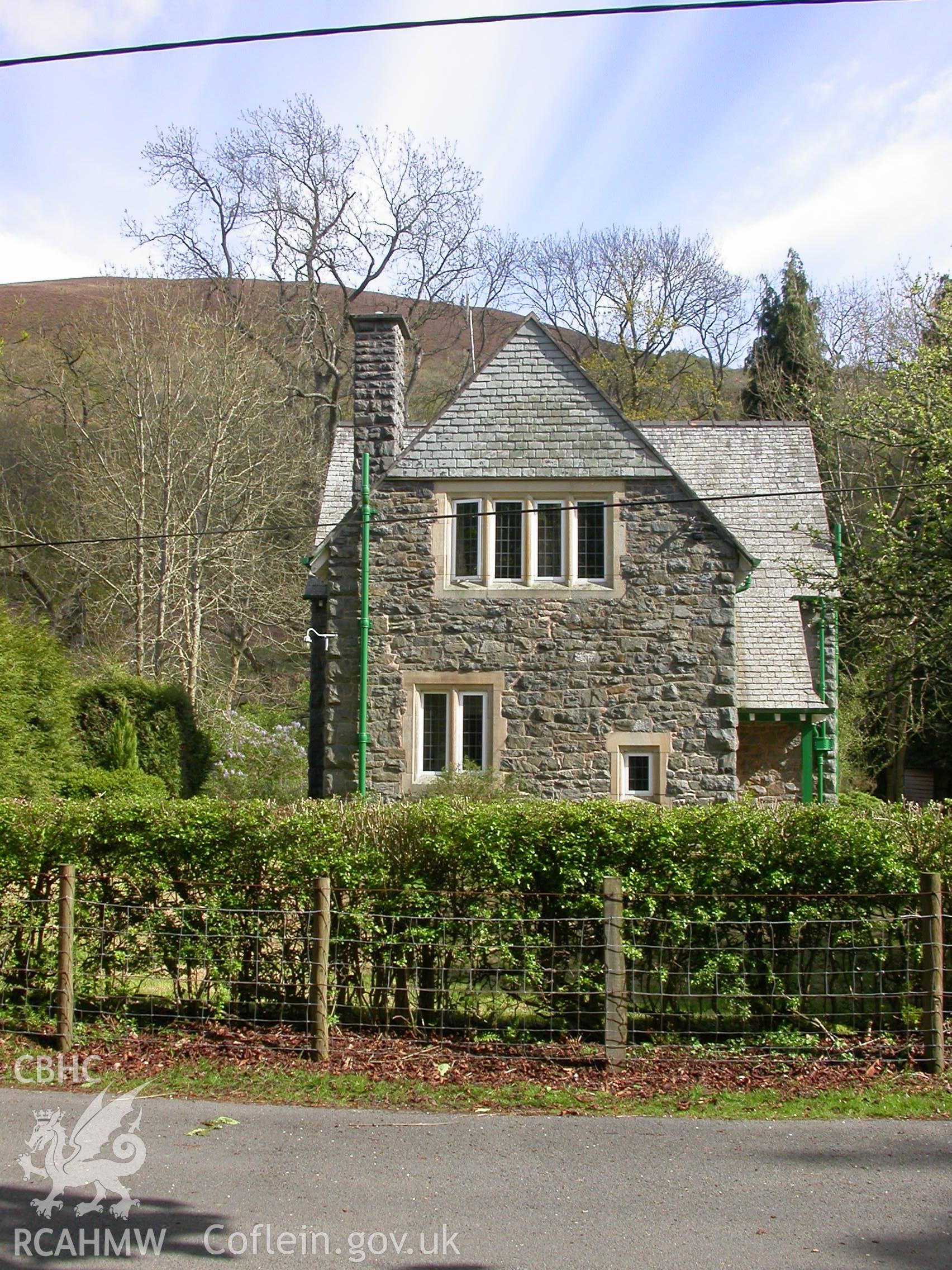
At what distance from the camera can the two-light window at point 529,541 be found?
16.7 m

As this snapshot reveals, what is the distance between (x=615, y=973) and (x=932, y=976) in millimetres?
2067

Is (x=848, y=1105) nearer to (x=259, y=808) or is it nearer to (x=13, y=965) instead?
(x=259, y=808)

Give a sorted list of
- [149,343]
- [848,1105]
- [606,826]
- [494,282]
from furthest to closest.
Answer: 1. [494,282]
2. [149,343]
3. [606,826]
4. [848,1105]

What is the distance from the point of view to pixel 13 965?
810 cm

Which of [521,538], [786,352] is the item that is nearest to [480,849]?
[521,538]

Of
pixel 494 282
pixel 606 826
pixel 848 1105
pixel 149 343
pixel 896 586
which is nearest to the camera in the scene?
pixel 848 1105

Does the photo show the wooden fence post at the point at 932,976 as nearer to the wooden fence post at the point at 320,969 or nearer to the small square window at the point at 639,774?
the wooden fence post at the point at 320,969

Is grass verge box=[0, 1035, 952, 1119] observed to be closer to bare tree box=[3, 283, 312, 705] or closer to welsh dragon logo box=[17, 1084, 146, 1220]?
welsh dragon logo box=[17, 1084, 146, 1220]

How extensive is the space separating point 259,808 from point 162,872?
84 cm

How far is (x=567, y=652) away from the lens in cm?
1647

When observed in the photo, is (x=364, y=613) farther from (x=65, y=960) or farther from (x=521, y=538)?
(x=65, y=960)

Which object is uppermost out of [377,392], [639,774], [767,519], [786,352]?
[786,352]

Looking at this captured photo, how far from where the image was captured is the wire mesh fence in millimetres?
7672

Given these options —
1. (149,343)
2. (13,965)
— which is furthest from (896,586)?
(149,343)
